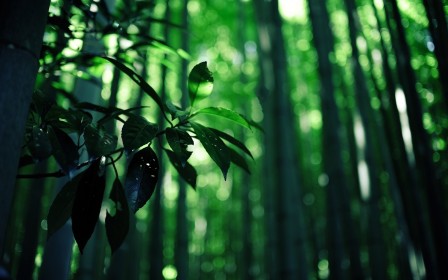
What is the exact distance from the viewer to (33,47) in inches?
25.5

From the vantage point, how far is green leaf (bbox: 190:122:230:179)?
793 millimetres

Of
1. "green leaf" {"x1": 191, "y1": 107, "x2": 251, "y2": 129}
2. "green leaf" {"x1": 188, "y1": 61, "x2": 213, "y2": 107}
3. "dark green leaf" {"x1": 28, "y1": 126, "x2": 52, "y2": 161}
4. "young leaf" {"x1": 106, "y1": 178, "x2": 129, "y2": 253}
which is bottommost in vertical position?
"young leaf" {"x1": 106, "y1": 178, "x2": 129, "y2": 253}

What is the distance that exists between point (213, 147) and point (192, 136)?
7cm

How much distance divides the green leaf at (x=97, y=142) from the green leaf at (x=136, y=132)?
5 cm

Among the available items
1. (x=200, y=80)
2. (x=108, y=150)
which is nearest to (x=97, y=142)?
(x=108, y=150)

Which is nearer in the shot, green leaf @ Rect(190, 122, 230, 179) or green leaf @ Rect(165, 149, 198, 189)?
green leaf @ Rect(190, 122, 230, 179)

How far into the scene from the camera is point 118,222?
0.83 m

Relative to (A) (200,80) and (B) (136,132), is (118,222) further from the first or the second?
(A) (200,80)

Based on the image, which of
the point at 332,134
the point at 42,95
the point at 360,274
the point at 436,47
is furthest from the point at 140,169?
the point at 332,134

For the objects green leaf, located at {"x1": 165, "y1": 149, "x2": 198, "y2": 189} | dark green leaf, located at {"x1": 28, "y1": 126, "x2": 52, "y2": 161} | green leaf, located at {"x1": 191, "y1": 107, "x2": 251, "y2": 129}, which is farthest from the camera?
green leaf, located at {"x1": 165, "y1": 149, "x2": 198, "y2": 189}

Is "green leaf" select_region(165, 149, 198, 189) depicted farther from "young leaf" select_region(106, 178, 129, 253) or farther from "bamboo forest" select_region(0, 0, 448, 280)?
"young leaf" select_region(106, 178, 129, 253)

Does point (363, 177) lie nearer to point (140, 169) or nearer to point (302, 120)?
point (140, 169)

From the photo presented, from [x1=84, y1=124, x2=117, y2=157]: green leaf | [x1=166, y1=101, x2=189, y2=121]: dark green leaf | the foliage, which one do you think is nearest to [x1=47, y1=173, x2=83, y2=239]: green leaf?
the foliage

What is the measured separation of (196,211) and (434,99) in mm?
4270
